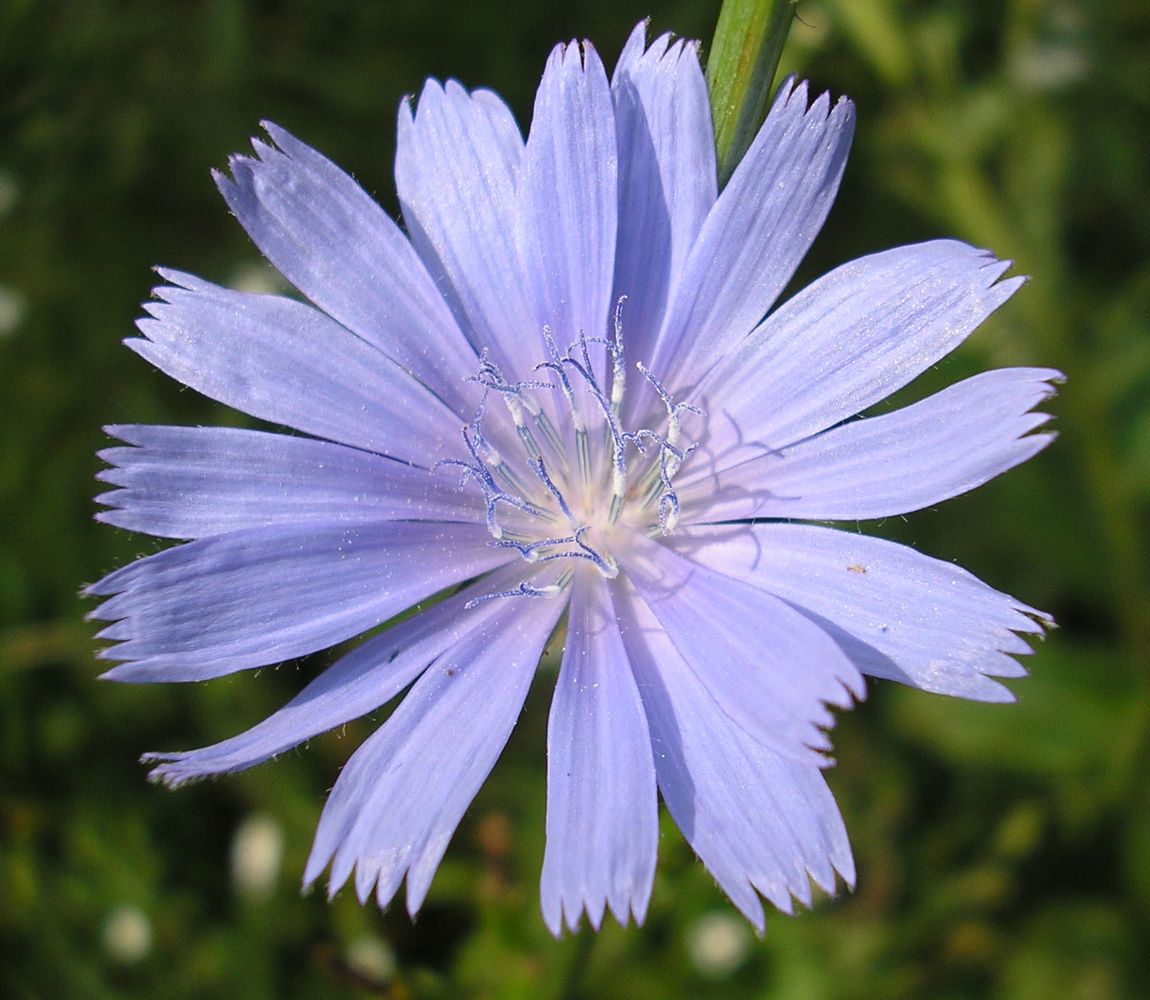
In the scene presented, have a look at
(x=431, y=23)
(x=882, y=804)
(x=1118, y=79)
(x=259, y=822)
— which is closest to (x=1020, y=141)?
(x=1118, y=79)

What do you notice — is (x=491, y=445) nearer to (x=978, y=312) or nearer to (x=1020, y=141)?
(x=978, y=312)

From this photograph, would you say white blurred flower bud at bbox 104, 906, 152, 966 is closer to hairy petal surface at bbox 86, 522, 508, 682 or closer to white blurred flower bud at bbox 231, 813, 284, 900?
white blurred flower bud at bbox 231, 813, 284, 900

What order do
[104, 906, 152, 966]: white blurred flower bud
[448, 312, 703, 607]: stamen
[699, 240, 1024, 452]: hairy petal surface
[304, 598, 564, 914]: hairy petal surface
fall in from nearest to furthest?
[304, 598, 564, 914]: hairy petal surface → [699, 240, 1024, 452]: hairy petal surface → [448, 312, 703, 607]: stamen → [104, 906, 152, 966]: white blurred flower bud

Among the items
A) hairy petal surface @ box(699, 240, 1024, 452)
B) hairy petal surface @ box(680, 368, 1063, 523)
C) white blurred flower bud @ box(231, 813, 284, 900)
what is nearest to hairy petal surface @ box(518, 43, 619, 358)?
hairy petal surface @ box(699, 240, 1024, 452)

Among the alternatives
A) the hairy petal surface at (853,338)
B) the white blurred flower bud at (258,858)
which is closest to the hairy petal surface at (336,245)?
the hairy petal surface at (853,338)

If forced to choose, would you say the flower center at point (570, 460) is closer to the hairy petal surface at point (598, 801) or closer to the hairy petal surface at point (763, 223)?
the hairy petal surface at point (763, 223)

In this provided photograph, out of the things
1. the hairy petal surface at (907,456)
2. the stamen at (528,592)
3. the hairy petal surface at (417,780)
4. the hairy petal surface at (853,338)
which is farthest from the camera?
the stamen at (528,592)

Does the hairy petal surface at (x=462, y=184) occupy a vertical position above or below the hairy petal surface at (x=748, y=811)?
above

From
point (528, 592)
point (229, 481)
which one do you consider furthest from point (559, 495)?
point (229, 481)
